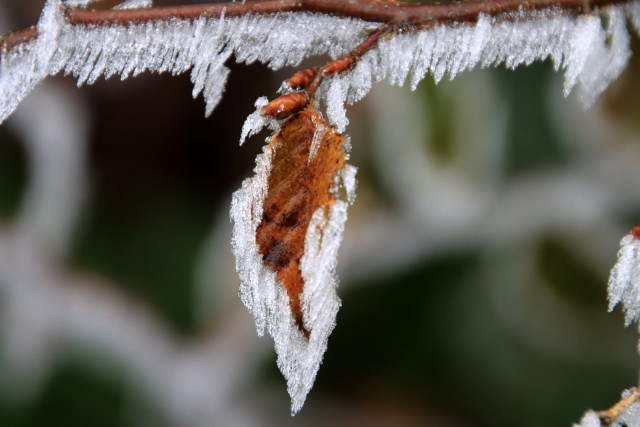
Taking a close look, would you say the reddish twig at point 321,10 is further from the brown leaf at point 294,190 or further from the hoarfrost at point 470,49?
the brown leaf at point 294,190

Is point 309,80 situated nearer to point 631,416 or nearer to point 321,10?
point 321,10

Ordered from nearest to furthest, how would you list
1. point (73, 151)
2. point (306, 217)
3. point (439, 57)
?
1. point (306, 217)
2. point (439, 57)
3. point (73, 151)

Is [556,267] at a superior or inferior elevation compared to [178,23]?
inferior

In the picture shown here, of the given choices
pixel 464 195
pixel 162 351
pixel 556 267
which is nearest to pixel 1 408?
pixel 162 351

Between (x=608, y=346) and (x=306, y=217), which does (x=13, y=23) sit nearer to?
(x=306, y=217)

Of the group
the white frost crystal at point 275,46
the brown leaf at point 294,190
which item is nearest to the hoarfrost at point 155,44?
the white frost crystal at point 275,46
